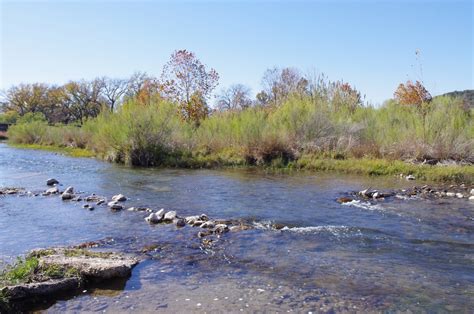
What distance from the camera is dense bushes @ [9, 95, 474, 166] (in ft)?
62.3

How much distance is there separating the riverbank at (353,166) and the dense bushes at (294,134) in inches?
5.4

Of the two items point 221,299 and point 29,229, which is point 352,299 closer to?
point 221,299

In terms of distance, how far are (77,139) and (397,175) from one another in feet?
87.0

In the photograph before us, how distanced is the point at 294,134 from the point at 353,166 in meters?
4.14

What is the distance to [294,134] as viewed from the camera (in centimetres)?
2169

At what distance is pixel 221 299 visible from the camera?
5.66 m

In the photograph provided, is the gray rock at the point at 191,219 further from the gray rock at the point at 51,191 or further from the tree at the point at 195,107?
the tree at the point at 195,107

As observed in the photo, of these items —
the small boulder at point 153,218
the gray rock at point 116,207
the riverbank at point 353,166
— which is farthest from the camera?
the riverbank at point 353,166

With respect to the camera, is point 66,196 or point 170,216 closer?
point 170,216

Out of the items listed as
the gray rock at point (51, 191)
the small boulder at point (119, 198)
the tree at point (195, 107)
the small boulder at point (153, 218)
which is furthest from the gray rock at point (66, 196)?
the tree at point (195, 107)

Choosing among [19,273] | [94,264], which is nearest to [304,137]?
[94,264]

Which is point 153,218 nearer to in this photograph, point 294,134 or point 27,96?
point 294,134

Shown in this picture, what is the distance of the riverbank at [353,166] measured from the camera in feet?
52.0

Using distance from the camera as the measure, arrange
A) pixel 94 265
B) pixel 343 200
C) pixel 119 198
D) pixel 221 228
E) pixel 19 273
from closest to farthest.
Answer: pixel 19 273 → pixel 94 265 → pixel 221 228 → pixel 119 198 → pixel 343 200
